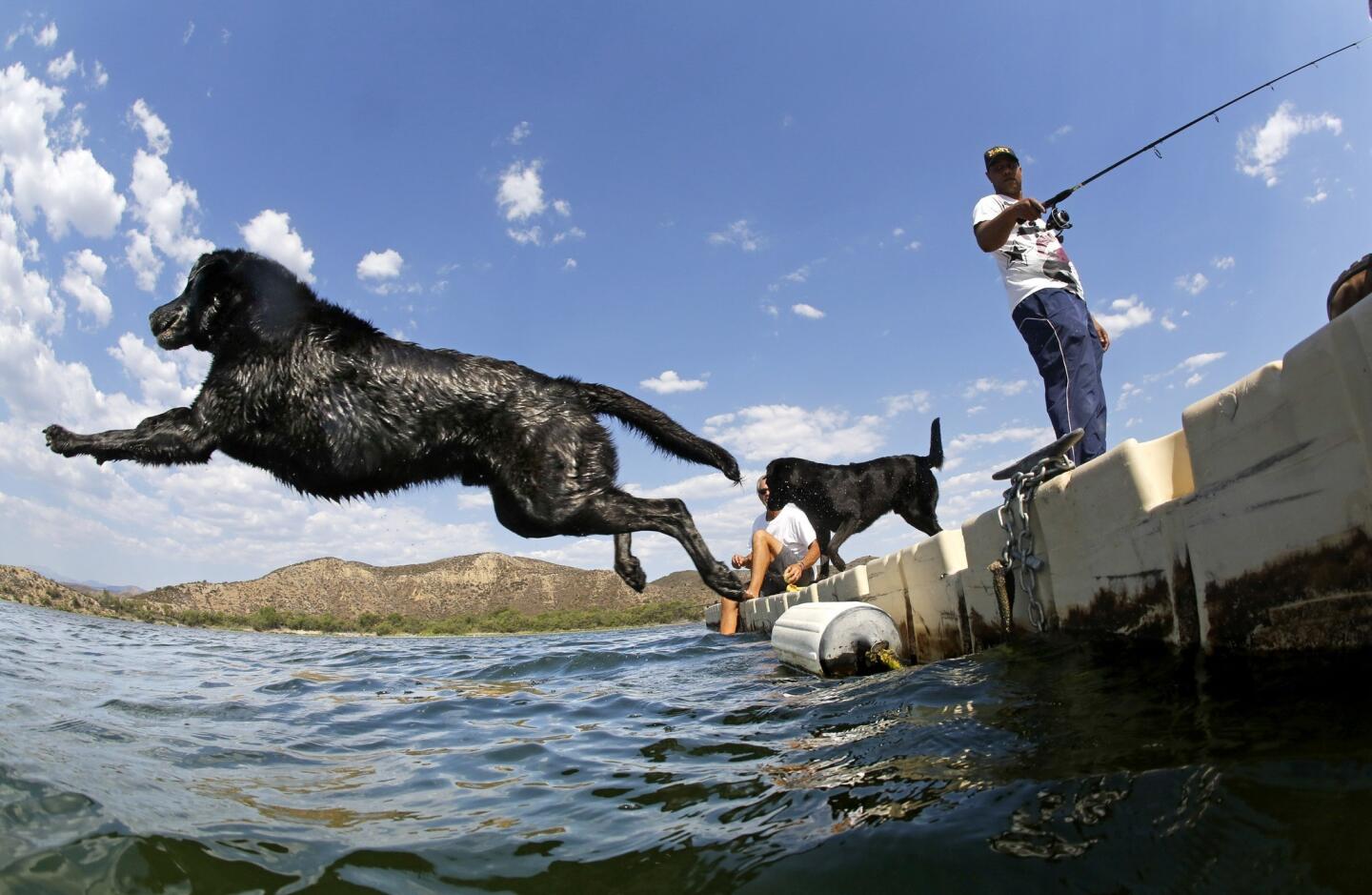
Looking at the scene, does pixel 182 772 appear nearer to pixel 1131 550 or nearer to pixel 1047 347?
pixel 1131 550

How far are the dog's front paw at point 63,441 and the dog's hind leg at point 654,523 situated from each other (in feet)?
9.34

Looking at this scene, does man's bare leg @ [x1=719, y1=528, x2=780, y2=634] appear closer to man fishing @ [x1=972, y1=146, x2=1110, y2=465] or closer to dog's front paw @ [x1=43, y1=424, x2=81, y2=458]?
man fishing @ [x1=972, y1=146, x2=1110, y2=465]

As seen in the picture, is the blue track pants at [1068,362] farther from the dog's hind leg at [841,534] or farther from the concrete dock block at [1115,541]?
the dog's hind leg at [841,534]

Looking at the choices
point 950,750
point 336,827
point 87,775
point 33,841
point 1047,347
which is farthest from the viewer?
point 1047,347

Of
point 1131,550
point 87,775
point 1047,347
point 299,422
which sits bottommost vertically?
point 87,775

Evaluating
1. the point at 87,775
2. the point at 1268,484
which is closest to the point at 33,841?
the point at 87,775

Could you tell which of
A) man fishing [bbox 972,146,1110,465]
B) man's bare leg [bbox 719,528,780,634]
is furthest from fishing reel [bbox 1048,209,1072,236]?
man's bare leg [bbox 719,528,780,634]

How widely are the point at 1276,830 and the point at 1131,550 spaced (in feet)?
5.93

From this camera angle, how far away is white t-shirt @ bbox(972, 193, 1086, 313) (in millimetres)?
5176

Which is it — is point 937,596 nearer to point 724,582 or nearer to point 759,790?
point 724,582

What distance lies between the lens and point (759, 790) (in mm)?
2320

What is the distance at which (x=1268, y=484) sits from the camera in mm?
2367

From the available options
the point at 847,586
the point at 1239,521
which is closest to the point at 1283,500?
the point at 1239,521

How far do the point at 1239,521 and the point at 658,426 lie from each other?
3.14 metres
